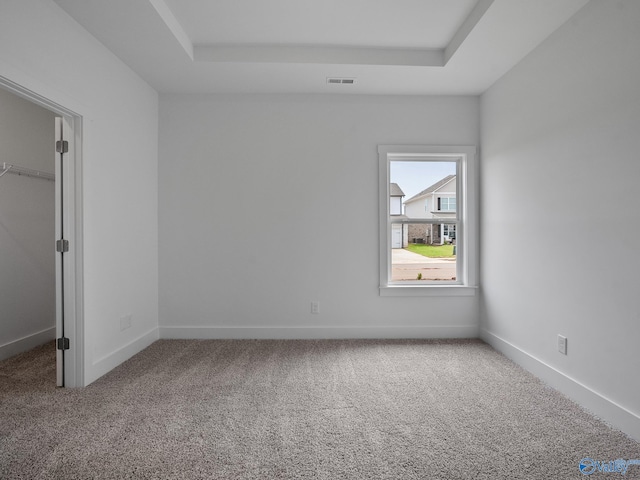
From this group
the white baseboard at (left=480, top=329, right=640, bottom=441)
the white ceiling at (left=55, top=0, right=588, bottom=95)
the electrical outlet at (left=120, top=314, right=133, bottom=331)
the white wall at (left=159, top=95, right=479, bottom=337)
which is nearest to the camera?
the white baseboard at (left=480, top=329, right=640, bottom=441)

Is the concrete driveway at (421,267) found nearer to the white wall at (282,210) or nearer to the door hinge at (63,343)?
the white wall at (282,210)

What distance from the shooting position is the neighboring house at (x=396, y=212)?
12.5 ft

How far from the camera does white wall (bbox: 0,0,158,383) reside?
2.10 metres

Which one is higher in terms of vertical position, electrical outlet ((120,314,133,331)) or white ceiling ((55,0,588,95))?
white ceiling ((55,0,588,95))

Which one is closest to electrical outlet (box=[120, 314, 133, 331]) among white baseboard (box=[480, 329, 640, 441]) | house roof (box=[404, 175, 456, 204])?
house roof (box=[404, 175, 456, 204])

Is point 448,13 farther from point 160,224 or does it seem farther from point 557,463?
point 160,224

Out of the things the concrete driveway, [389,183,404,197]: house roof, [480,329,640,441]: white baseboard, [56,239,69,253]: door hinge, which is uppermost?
[389,183,404,197]: house roof

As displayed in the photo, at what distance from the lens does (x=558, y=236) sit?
2551 millimetres

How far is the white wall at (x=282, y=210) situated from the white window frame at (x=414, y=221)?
0.09 metres

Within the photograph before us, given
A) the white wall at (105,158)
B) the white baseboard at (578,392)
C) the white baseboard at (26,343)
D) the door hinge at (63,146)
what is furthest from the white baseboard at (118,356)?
the white baseboard at (578,392)

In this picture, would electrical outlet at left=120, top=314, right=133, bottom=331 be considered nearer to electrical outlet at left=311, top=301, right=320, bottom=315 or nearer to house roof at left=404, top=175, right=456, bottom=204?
electrical outlet at left=311, top=301, right=320, bottom=315

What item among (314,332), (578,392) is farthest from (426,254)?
(578,392)

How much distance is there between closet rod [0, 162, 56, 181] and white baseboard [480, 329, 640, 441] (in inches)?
196

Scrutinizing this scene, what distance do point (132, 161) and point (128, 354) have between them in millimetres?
1834
